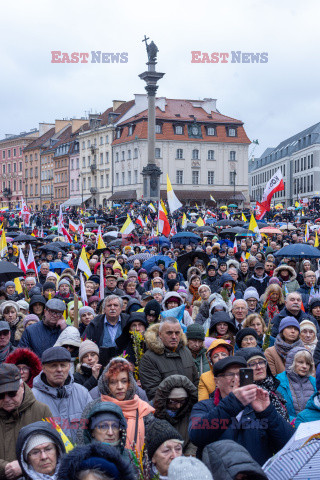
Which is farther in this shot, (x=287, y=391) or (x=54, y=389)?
(x=287, y=391)

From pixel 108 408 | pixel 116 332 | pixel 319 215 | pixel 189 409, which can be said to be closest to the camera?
pixel 108 408

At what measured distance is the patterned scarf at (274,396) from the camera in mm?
4438

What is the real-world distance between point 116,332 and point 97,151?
70695 mm

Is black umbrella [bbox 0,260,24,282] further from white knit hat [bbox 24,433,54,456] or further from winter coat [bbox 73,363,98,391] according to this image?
white knit hat [bbox 24,433,54,456]

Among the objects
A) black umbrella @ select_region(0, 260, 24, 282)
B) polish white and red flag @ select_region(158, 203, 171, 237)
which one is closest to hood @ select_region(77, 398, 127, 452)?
black umbrella @ select_region(0, 260, 24, 282)

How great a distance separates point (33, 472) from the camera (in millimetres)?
3619

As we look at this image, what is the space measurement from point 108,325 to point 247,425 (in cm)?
362

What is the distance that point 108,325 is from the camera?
7.38m

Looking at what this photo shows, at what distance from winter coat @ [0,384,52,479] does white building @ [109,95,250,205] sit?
62486 mm

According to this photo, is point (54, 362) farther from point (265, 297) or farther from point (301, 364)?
point (265, 297)

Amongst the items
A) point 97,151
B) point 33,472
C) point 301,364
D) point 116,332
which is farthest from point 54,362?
point 97,151

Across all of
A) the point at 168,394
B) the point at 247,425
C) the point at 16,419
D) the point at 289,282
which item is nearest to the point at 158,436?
the point at 247,425

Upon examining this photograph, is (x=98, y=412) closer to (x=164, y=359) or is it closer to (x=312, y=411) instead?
(x=312, y=411)

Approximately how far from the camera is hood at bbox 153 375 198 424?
4715mm
